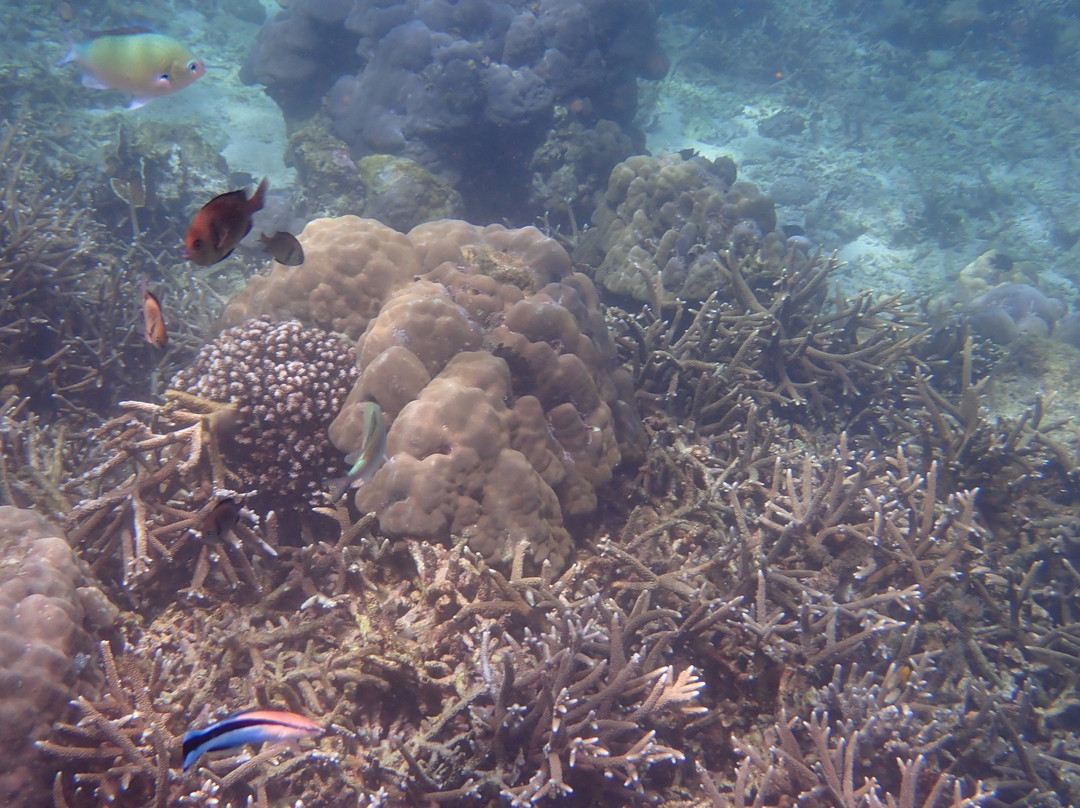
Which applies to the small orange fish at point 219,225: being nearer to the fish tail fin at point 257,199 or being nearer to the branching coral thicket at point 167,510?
the fish tail fin at point 257,199

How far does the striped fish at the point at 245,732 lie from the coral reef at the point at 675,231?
5.60 m

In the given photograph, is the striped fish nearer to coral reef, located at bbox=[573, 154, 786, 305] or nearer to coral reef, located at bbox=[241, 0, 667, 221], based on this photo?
coral reef, located at bbox=[573, 154, 786, 305]

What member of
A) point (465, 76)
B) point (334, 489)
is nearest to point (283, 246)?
point (334, 489)

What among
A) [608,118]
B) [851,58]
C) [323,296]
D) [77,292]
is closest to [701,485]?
[323,296]

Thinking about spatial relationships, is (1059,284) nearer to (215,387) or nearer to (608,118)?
(608,118)

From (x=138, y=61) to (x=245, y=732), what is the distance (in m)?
4.29

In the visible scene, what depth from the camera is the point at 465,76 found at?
29.2 ft

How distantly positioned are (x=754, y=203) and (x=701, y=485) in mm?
4876

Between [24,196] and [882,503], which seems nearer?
[882,503]

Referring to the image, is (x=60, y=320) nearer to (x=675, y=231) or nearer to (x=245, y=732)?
(x=245, y=732)

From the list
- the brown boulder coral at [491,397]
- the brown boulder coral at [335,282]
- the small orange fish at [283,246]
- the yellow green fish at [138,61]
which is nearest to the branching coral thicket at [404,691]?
the brown boulder coral at [491,397]

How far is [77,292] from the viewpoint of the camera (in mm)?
5262

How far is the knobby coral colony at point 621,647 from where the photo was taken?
8.52 ft

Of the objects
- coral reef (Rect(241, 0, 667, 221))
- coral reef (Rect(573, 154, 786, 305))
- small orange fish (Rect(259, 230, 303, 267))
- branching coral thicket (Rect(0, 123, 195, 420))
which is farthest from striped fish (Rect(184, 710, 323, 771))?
coral reef (Rect(241, 0, 667, 221))
